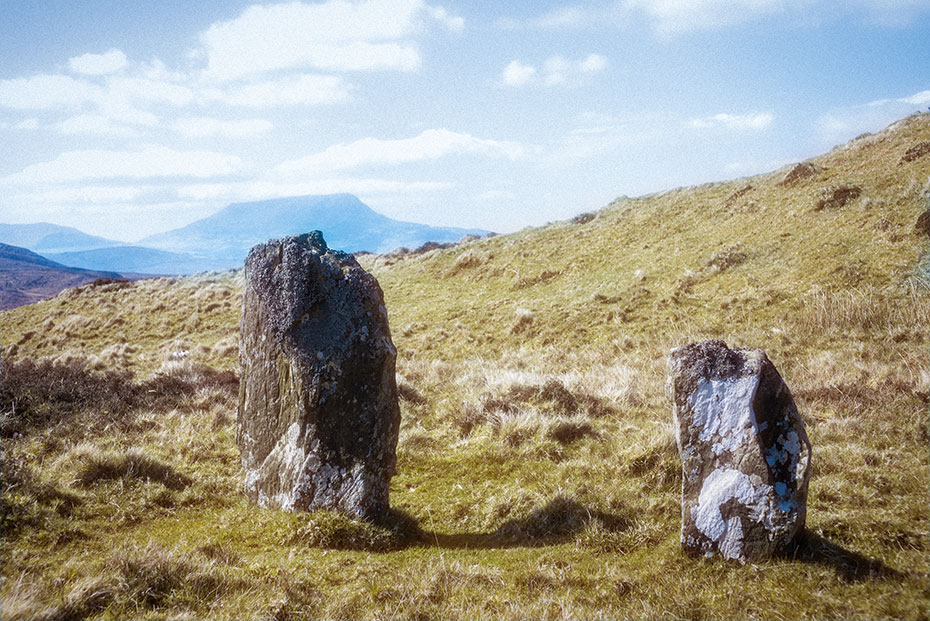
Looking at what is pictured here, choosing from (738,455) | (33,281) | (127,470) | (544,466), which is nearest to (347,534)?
(544,466)

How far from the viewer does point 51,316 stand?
3106cm

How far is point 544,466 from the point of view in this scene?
777 cm

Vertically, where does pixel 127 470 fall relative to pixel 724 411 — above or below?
below

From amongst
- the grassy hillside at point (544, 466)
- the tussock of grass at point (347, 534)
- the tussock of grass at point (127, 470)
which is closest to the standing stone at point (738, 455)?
the grassy hillside at point (544, 466)

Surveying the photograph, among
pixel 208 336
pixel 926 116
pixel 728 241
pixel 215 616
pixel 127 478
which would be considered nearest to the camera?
pixel 215 616

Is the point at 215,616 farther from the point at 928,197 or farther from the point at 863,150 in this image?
the point at 863,150

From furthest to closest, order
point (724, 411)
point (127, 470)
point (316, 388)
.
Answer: point (127, 470)
point (316, 388)
point (724, 411)

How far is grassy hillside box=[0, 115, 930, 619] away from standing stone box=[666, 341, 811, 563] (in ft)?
0.81

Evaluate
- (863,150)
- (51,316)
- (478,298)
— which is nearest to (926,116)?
(863,150)

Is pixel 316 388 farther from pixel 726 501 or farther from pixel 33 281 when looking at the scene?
pixel 33 281

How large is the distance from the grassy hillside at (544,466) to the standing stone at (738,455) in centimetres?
25

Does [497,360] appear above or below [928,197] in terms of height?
below

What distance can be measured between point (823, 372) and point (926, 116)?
29357 mm

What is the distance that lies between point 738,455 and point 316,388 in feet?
14.8
